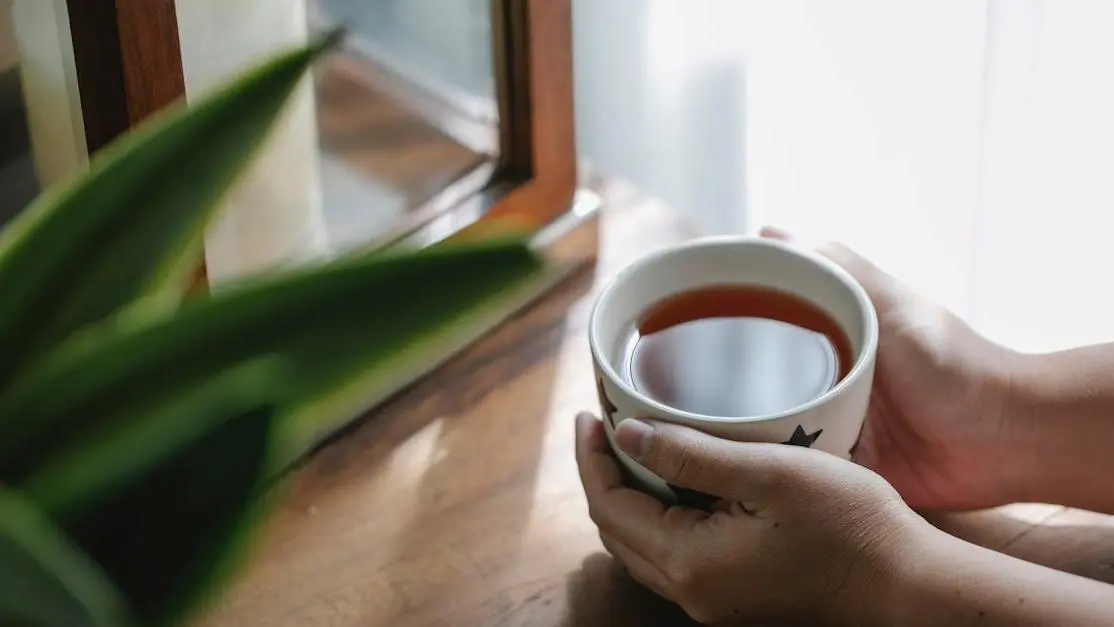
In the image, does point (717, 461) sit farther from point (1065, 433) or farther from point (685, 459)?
point (1065, 433)

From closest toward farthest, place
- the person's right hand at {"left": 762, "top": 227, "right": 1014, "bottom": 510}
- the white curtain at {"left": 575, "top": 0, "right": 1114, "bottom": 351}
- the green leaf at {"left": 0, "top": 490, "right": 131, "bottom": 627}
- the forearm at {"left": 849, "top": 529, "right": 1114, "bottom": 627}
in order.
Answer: the green leaf at {"left": 0, "top": 490, "right": 131, "bottom": 627}
the forearm at {"left": 849, "top": 529, "right": 1114, "bottom": 627}
the person's right hand at {"left": 762, "top": 227, "right": 1014, "bottom": 510}
the white curtain at {"left": 575, "top": 0, "right": 1114, "bottom": 351}

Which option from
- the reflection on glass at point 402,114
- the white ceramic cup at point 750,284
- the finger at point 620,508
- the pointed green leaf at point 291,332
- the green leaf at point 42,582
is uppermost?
the pointed green leaf at point 291,332

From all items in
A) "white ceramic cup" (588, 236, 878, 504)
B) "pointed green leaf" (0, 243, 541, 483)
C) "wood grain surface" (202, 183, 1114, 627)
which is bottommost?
"wood grain surface" (202, 183, 1114, 627)

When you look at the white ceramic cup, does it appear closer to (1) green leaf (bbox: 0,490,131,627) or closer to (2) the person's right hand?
(2) the person's right hand

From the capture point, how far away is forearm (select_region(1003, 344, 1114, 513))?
21.7 inches

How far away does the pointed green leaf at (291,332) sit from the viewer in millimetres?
278

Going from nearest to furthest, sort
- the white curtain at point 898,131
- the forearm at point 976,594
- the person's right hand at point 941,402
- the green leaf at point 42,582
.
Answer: the green leaf at point 42,582 → the forearm at point 976,594 → the person's right hand at point 941,402 → the white curtain at point 898,131

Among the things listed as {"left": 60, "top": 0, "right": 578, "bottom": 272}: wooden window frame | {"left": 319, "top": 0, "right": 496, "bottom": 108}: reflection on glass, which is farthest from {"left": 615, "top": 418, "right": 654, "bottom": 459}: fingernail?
{"left": 319, "top": 0, "right": 496, "bottom": 108}: reflection on glass

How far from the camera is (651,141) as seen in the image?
98 centimetres

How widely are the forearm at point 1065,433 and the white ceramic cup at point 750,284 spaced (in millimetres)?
92

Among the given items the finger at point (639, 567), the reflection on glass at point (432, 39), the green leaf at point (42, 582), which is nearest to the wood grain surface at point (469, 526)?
the finger at point (639, 567)

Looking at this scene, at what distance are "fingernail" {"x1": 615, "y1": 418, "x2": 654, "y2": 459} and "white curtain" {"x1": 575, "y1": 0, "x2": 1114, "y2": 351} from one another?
0.34 m

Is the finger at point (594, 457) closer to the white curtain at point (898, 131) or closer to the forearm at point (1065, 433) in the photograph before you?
the forearm at point (1065, 433)

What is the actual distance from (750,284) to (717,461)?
12cm
